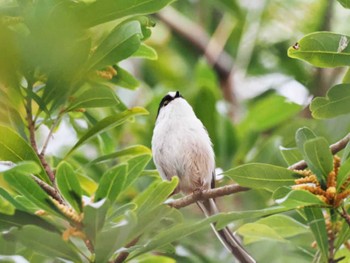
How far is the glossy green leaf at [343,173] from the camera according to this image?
7.79 feet

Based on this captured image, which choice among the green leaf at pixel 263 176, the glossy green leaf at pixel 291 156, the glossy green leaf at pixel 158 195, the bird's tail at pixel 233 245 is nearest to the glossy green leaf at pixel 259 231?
the bird's tail at pixel 233 245

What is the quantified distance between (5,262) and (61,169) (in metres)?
0.50

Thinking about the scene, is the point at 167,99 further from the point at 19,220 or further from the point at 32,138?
the point at 19,220

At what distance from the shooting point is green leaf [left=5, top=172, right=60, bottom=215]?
2.28m

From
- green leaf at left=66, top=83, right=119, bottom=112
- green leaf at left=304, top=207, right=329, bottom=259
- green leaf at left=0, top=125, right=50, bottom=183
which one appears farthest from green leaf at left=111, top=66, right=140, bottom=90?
green leaf at left=304, top=207, right=329, bottom=259

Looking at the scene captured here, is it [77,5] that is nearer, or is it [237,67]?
[77,5]

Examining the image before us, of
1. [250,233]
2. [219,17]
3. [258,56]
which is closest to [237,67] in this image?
[258,56]

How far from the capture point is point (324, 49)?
8.48 ft

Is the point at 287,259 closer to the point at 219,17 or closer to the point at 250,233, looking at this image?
the point at 250,233

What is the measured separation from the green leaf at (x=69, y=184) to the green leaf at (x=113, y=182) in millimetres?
65

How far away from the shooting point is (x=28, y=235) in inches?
88.0

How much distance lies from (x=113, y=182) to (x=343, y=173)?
2.25 ft

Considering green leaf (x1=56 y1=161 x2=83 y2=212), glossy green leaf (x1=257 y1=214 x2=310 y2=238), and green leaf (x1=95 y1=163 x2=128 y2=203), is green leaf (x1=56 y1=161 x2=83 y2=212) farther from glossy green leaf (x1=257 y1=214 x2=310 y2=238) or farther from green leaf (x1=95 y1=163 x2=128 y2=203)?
glossy green leaf (x1=257 y1=214 x2=310 y2=238)

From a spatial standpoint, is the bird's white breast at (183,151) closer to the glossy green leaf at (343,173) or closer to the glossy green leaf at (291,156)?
the glossy green leaf at (291,156)
